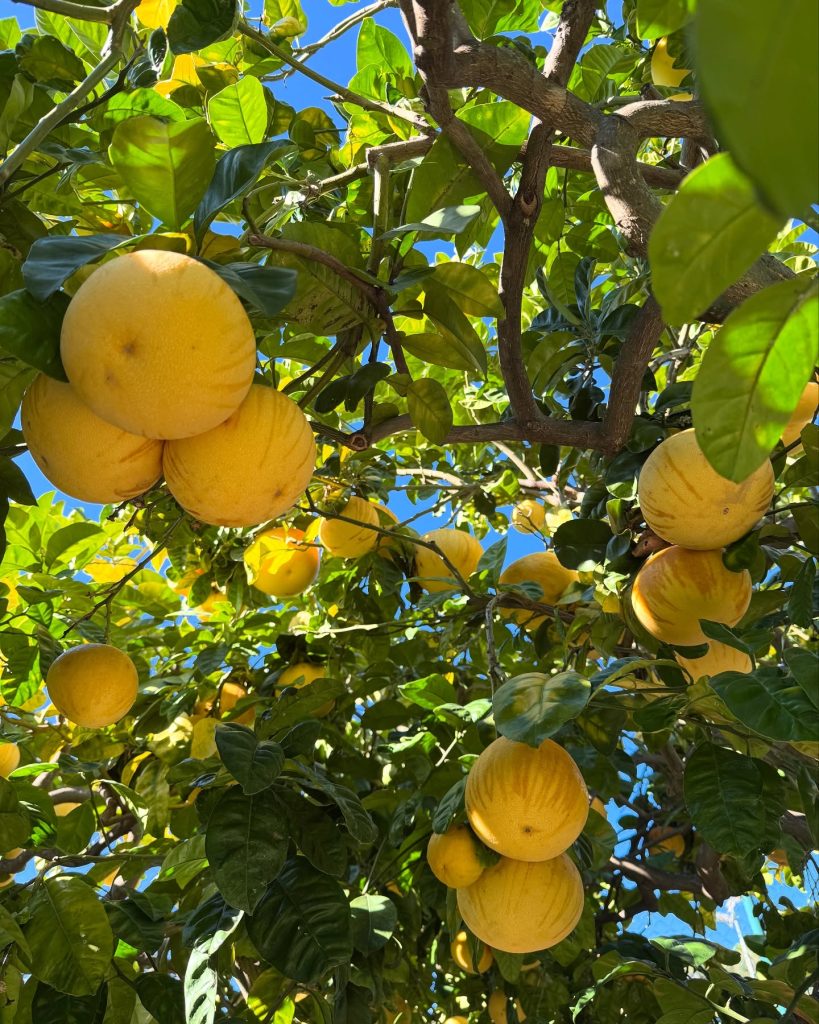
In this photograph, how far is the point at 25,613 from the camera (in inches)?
108

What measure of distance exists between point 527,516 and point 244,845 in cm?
209

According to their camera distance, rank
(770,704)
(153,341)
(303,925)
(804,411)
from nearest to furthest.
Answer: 1. (153,341)
2. (770,704)
3. (303,925)
4. (804,411)

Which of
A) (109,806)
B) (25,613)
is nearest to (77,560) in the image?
(25,613)

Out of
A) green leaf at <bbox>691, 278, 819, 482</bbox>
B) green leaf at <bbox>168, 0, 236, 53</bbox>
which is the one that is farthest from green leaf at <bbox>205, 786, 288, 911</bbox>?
green leaf at <bbox>168, 0, 236, 53</bbox>

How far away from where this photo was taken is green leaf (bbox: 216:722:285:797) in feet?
5.72

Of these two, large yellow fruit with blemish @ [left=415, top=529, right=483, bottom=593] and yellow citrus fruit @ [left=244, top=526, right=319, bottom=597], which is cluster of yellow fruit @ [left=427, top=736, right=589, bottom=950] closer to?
large yellow fruit with blemish @ [left=415, top=529, right=483, bottom=593]

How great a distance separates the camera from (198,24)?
162cm

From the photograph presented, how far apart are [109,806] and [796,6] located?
341 centimetres

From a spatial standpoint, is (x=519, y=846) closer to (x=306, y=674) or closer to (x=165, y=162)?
(x=165, y=162)

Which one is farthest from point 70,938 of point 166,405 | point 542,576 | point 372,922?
point 542,576

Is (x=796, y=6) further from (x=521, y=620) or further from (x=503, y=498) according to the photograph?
Answer: (x=503, y=498)

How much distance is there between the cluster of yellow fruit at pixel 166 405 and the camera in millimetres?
1104

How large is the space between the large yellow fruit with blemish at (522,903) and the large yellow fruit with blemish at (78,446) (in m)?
1.15

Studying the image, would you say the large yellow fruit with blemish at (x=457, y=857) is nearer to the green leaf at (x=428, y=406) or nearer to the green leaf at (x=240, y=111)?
the green leaf at (x=428, y=406)
